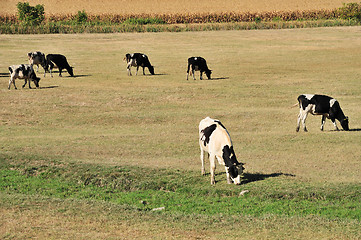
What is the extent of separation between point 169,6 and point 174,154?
10624 cm

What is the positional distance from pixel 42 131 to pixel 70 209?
1214 centimetres

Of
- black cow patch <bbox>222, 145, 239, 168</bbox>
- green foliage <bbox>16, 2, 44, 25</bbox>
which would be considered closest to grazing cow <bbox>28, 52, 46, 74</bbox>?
black cow patch <bbox>222, 145, 239, 168</bbox>

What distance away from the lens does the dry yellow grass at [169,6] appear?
116 m

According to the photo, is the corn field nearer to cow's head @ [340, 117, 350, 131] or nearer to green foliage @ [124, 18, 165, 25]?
green foliage @ [124, 18, 165, 25]

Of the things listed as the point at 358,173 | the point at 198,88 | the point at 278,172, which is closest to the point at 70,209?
the point at 278,172

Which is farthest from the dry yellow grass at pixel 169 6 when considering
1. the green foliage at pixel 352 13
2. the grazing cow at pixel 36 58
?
the grazing cow at pixel 36 58

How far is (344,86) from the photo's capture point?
36750mm

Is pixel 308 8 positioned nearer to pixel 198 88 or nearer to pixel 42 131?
pixel 198 88

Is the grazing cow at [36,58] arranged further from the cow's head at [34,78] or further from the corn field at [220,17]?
the corn field at [220,17]

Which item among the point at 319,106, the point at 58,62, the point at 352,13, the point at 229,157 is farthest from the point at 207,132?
the point at 352,13

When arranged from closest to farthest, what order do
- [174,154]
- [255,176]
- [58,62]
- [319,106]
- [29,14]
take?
[255,176], [174,154], [319,106], [58,62], [29,14]

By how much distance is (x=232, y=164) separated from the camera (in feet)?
53.0

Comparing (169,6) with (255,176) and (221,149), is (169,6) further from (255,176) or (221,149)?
(221,149)

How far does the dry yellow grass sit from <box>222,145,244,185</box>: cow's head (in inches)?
3973
